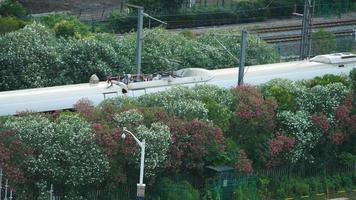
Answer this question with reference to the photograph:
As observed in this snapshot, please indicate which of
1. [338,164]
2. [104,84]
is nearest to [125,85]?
[104,84]

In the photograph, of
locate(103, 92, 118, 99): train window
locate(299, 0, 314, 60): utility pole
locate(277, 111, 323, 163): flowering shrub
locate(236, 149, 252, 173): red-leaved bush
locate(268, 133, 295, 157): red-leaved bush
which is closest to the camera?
locate(236, 149, 252, 173): red-leaved bush

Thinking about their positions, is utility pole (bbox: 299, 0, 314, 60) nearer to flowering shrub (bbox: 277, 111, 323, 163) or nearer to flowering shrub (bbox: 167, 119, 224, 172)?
flowering shrub (bbox: 277, 111, 323, 163)

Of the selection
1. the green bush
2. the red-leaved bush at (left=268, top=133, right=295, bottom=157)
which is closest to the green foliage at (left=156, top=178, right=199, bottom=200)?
the red-leaved bush at (left=268, top=133, right=295, bottom=157)

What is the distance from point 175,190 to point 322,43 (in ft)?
108

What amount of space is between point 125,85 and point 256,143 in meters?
7.12

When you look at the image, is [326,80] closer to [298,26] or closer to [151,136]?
[151,136]

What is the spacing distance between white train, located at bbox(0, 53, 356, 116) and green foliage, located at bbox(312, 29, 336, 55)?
15.3 m

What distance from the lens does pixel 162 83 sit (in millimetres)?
58875

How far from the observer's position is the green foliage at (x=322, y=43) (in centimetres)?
8206

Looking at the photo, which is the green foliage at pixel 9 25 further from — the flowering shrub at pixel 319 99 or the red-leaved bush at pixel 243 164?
the red-leaved bush at pixel 243 164

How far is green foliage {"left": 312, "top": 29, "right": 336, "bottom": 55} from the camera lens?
82.1 metres

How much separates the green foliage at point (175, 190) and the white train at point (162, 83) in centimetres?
631

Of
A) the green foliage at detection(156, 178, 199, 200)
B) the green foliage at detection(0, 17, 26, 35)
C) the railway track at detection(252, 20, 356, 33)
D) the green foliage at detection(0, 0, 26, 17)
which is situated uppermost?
the green foliage at detection(0, 17, 26, 35)

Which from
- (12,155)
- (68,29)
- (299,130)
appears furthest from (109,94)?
(68,29)
